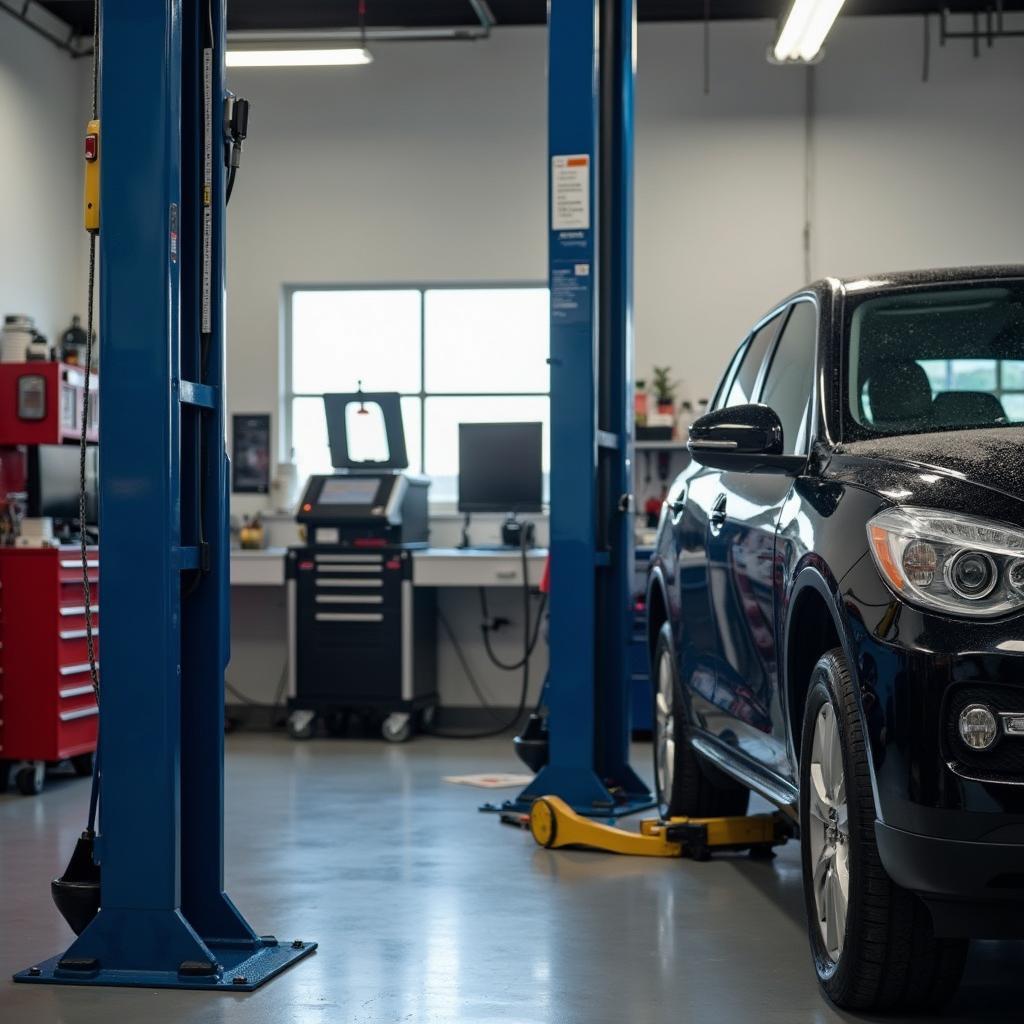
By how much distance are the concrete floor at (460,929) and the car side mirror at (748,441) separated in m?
1.02

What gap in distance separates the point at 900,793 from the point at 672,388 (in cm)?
638

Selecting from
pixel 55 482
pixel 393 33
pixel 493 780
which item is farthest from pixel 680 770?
pixel 393 33

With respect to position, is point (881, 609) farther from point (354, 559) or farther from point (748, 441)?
point (354, 559)

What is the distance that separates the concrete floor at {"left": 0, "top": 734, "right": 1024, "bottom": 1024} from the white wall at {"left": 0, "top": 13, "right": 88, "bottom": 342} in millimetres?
3653

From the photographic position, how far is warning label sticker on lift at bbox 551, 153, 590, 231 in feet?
17.0

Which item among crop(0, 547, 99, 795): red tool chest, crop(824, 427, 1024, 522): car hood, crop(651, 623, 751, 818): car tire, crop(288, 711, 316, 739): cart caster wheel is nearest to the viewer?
crop(824, 427, 1024, 522): car hood

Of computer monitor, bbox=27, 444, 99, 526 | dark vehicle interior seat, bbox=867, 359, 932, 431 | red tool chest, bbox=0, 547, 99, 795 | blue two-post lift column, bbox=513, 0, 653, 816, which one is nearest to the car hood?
dark vehicle interior seat, bbox=867, 359, 932, 431

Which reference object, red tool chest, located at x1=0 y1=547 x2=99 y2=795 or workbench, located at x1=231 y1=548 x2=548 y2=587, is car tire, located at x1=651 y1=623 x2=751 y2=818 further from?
workbench, located at x1=231 y1=548 x2=548 y2=587

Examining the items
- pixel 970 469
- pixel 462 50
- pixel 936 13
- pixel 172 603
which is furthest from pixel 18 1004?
pixel 936 13

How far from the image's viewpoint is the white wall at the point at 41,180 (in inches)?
318

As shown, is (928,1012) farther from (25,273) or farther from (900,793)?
(25,273)

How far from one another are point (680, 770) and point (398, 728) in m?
3.34

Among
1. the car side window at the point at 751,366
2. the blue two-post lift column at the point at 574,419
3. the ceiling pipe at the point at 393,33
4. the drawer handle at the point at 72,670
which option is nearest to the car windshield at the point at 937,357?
the car side window at the point at 751,366

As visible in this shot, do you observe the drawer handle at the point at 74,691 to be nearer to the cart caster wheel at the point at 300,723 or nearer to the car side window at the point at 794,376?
the cart caster wheel at the point at 300,723
